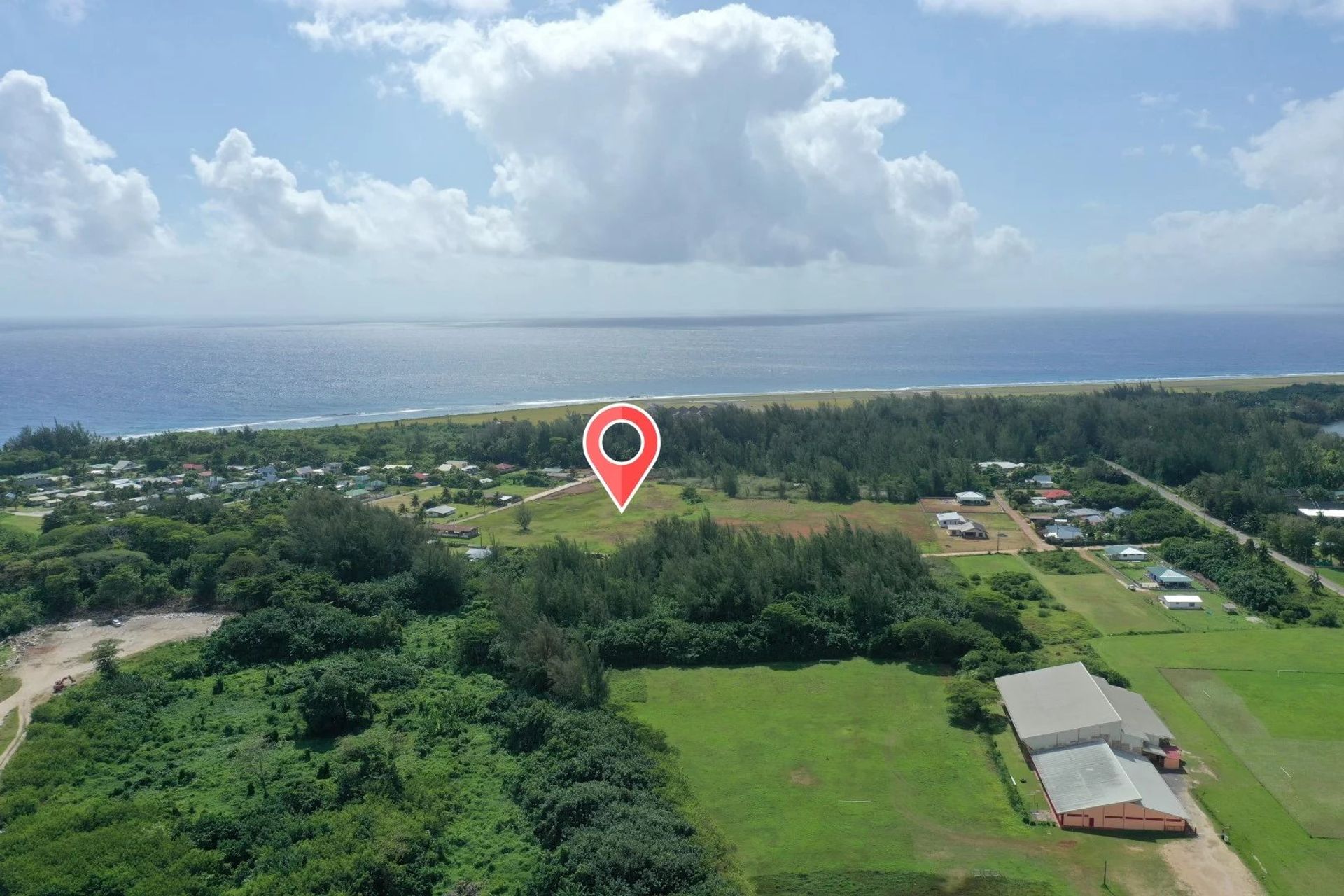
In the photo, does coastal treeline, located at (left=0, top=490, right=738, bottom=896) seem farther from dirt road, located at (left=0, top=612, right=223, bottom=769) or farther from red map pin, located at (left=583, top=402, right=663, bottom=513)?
red map pin, located at (left=583, top=402, right=663, bottom=513)

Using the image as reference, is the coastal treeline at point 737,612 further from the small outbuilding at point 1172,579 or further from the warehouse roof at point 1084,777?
the small outbuilding at point 1172,579

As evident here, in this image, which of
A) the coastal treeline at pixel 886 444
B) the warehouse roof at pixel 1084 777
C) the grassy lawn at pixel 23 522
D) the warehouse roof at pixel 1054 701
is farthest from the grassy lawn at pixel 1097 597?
the grassy lawn at pixel 23 522

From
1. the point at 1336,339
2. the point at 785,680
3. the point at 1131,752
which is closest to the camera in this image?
the point at 1131,752

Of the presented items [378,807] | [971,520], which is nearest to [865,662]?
[378,807]

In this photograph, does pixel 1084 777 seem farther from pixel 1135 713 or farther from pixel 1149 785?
pixel 1135 713

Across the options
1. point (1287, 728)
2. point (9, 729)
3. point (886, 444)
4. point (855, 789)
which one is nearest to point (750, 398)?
point (886, 444)

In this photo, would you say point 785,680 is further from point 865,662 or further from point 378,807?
point 378,807

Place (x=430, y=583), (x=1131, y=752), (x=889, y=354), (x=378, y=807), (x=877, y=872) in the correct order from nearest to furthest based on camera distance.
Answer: (x=877, y=872) → (x=378, y=807) → (x=1131, y=752) → (x=430, y=583) → (x=889, y=354)
